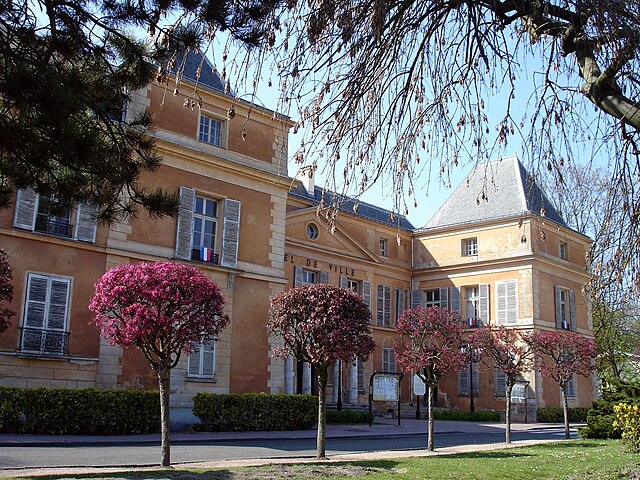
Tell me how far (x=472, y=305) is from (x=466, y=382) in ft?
12.6

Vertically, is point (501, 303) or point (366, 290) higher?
point (366, 290)

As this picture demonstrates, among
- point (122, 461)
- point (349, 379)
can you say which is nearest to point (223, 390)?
point (122, 461)

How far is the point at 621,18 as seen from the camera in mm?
5629

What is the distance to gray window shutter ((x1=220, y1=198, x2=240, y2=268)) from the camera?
830 inches

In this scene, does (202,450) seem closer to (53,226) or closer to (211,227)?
(53,226)

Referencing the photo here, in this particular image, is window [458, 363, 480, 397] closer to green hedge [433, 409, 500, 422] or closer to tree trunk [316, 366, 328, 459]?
green hedge [433, 409, 500, 422]

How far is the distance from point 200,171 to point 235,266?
10.1ft

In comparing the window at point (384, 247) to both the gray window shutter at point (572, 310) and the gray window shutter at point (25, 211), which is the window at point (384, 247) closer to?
the gray window shutter at point (572, 310)

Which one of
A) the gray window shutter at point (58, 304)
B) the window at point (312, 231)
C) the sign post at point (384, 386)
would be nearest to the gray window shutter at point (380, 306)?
the window at point (312, 231)

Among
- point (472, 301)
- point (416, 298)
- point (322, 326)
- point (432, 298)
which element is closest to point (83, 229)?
point (322, 326)

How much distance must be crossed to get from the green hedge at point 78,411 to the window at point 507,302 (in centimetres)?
2006

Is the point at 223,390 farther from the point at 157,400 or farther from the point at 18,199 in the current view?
the point at 18,199

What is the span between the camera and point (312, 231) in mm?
30688

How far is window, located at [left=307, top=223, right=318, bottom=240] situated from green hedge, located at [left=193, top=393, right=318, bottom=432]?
36.2 feet
